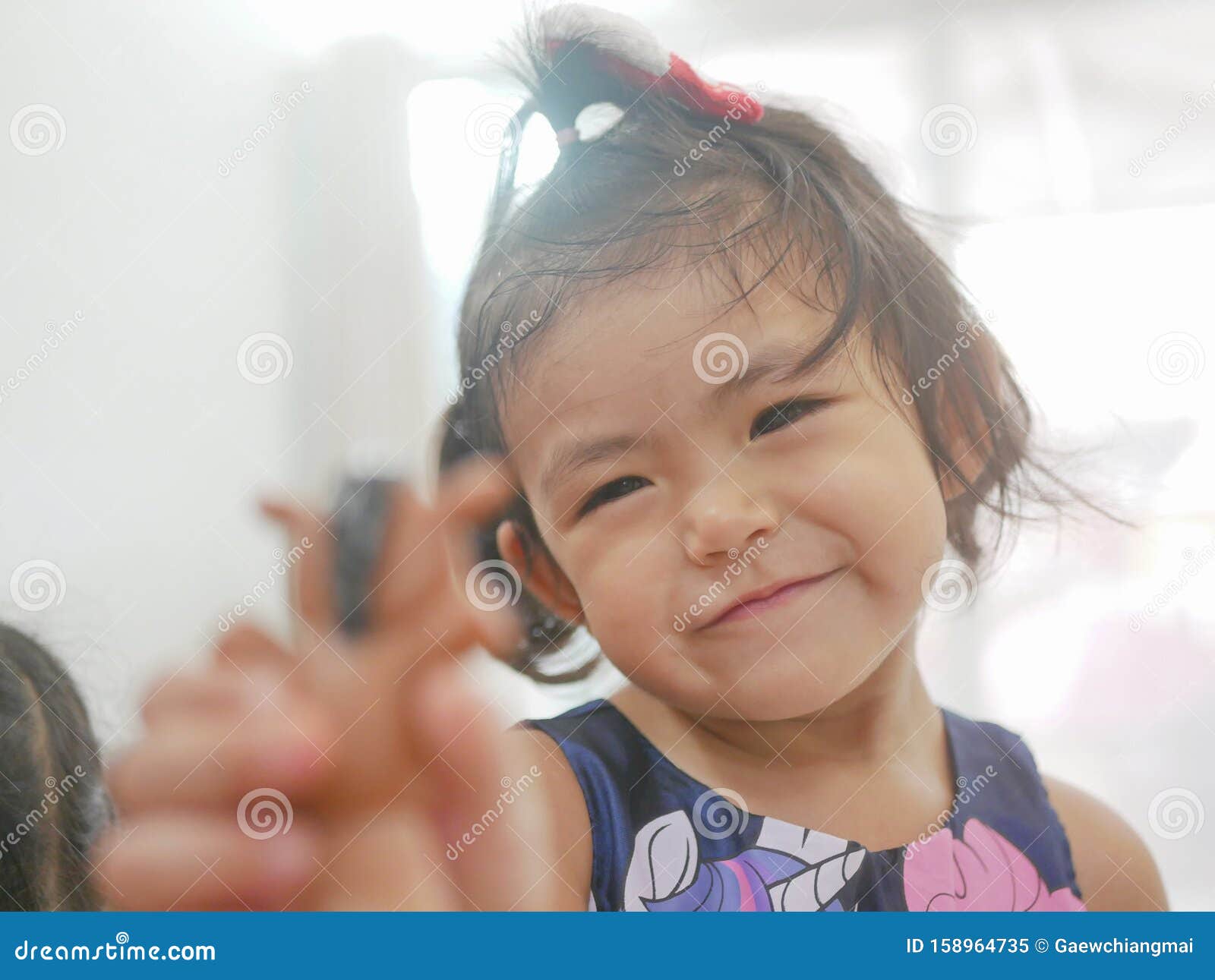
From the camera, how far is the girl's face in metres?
0.87

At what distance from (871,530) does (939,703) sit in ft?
0.64

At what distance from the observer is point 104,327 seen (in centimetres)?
98

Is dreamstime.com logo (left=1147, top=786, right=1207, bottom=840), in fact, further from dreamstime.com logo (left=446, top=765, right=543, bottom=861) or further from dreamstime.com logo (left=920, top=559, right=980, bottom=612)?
dreamstime.com logo (left=446, top=765, right=543, bottom=861)

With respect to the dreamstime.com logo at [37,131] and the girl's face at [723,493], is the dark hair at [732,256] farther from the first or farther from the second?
the dreamstime.com logo at [37,131]

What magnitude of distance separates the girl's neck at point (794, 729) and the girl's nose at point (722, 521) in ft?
0.49

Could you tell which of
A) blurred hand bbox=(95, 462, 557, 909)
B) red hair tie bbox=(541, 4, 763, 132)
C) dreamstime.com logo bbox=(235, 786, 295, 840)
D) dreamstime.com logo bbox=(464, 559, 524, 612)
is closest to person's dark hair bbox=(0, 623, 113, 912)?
blurred hand bbox=(95, 462, 557, 909)

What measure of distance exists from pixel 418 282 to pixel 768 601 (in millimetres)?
450

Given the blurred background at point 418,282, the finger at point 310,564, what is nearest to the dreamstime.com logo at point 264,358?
the blurred background at point 418,282

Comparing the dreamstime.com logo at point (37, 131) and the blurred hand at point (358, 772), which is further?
the dreamstime.com logo at point (37, 131)

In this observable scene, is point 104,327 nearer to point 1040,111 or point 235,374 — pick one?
point 235,374

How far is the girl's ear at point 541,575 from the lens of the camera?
2.96 feet

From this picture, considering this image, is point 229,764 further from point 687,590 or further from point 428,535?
point 687,590

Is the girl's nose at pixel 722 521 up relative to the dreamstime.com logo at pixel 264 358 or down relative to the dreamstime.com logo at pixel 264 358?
down

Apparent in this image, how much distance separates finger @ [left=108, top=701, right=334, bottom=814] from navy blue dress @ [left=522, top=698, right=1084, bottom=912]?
205 millimetres
